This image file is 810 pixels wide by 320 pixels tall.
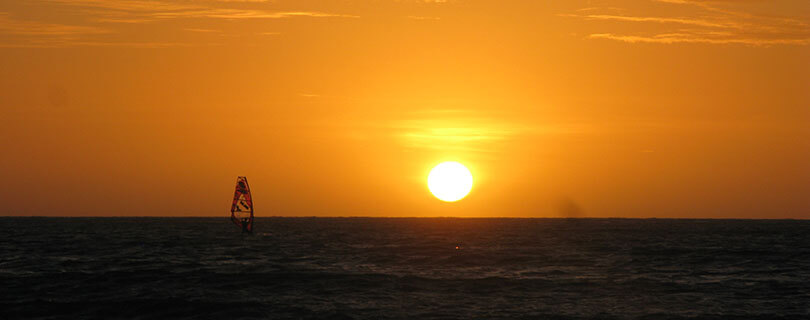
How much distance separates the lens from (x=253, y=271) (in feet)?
171

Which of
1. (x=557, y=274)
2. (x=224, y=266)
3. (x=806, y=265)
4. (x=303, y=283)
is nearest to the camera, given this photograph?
(x=303, y=283)

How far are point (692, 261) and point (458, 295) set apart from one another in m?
29.5

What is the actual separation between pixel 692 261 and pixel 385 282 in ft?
95.8

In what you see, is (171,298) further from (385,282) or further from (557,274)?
(557,274)

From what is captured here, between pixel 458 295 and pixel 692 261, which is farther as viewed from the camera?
pixel 692 261

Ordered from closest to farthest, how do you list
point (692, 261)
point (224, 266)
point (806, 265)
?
1. point (224, 266)
2. point (806, 265)
3. point (692, 261)

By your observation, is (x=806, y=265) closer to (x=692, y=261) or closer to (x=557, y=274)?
(x=692, y=261)

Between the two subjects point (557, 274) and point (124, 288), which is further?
point (557, 274)

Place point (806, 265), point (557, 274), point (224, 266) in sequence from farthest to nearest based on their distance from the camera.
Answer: point (806, 265), point (224, 266), point (557, 274)

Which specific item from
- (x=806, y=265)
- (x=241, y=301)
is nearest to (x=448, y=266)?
(x=241, y=301)

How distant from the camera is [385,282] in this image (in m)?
46.5

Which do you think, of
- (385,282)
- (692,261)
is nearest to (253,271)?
(385,282)

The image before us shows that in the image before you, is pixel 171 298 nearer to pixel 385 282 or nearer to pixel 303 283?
pixel 303 283

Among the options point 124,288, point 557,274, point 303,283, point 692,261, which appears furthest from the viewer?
point 692,261
